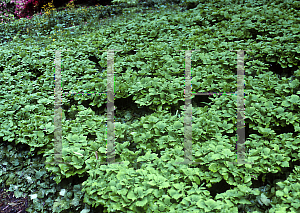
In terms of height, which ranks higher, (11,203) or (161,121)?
(161,121)

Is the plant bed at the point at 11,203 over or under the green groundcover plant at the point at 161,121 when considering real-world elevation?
under

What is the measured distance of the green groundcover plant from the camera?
2246 mm

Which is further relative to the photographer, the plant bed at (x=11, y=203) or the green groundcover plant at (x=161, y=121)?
the plant bed at (x=11, y=203)

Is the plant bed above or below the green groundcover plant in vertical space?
below

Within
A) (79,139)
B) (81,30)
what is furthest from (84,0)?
(79,139)

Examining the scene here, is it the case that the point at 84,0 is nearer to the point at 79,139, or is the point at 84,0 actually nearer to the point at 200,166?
the point at 79,139

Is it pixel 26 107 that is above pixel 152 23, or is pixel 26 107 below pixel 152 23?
below

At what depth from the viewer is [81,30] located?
6.57 metres

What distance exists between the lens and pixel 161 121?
2916 millimetres

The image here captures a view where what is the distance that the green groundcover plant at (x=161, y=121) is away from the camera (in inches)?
88.4

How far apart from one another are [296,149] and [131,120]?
217 cm

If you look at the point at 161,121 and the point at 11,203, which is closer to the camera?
the point at 11,203

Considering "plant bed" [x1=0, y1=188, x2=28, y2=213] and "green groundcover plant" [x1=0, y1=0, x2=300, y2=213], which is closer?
"green groundcover plant" [x1=0, y1=0, x2=300, y2=213]

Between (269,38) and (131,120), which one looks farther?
(269,38)
